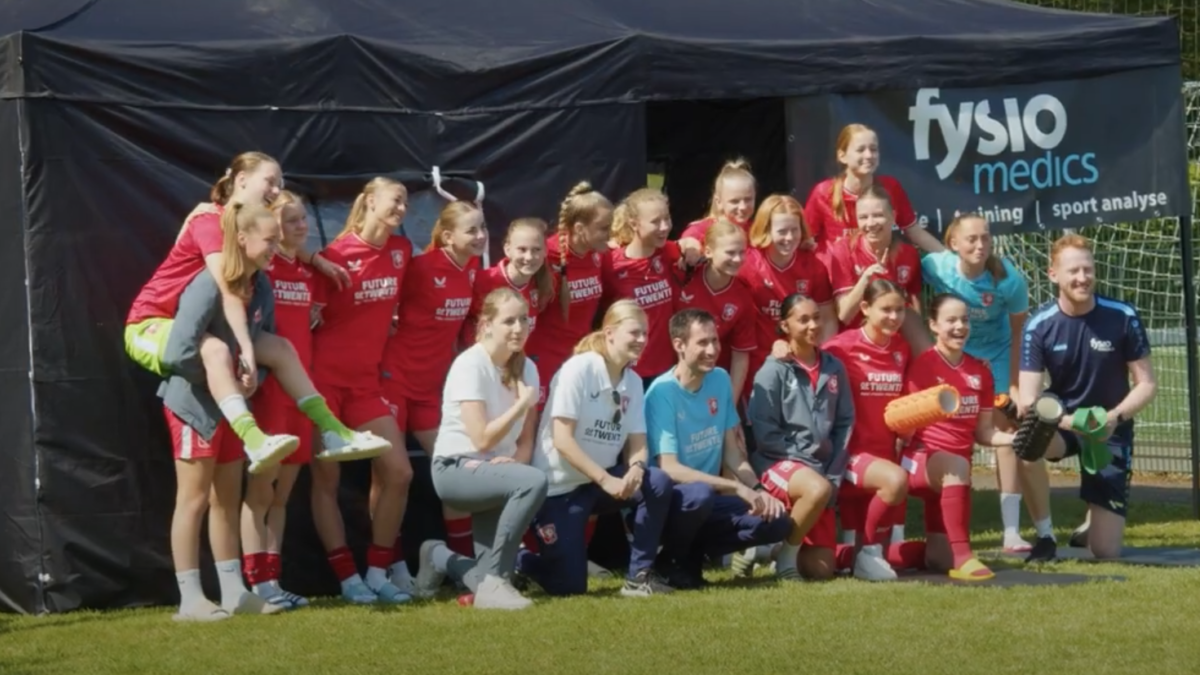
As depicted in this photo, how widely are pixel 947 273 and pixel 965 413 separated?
32.3 inches

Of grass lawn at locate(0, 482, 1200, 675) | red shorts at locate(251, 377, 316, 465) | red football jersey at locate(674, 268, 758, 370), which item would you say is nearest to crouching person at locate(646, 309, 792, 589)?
grass lawn at locate(0, 482, 1200, 675)

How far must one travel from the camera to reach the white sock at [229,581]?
7.19 metres

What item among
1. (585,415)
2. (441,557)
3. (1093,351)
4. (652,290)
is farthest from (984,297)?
(441,557)

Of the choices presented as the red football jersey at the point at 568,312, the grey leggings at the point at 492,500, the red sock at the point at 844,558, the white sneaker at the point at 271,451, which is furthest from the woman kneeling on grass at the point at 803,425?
the white sneaker at the point at 271,451

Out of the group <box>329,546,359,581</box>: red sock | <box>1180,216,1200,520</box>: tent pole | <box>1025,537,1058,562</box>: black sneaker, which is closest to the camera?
<box>329,546,359,581</box>: red sock

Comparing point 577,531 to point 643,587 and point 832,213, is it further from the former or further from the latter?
point 832,213

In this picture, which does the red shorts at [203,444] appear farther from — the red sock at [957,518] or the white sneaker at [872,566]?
the red sock at [957,518]

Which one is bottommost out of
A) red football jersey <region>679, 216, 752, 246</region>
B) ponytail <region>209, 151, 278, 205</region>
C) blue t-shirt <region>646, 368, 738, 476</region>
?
blue t-shirt <region>646, 368, 738, 476</region>

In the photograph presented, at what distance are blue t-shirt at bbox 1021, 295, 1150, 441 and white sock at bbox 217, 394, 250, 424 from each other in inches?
146

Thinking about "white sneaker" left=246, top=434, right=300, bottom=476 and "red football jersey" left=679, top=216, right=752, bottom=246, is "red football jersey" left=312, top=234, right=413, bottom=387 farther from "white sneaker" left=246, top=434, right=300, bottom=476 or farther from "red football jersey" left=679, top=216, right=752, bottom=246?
"red football jersey" left=679, top=216, right=752, bottom=246

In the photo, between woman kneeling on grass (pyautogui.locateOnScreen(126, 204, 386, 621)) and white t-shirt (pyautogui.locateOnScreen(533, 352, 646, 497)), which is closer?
woman kneeling on grass (pyautogui.locateOnScreen(126, 204, 386, 621))

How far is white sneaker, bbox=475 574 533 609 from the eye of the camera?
285 inches

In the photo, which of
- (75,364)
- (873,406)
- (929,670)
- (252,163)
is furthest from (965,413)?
(75,364)

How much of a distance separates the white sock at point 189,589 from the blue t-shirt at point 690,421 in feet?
6.34
